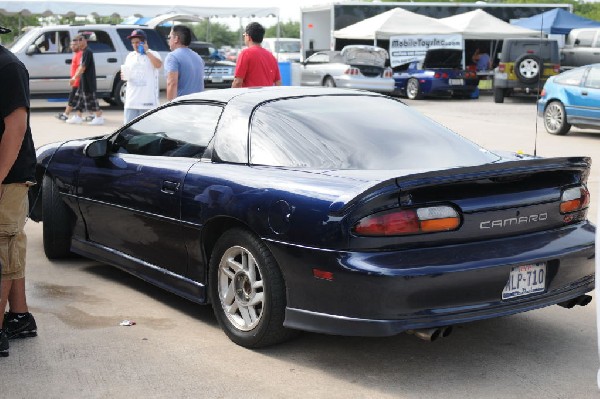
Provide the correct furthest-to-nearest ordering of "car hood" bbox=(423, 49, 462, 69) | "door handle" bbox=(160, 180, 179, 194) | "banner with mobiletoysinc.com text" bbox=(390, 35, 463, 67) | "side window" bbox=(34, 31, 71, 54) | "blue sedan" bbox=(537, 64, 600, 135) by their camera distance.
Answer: "banner with mobiletoysinc.com text" bbox=(390, 35, 463, 67), "car hood" bbox=(423, 49, 462, 69), "side window" bbox=(34, 31, 71, 54), "blue sedan" bbox=(537, 64, 600, 135), "door handle" bbox=(160, 180, 179, 194)

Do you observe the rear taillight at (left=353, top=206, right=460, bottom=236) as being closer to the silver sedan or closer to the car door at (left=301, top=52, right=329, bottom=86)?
the silver sedan

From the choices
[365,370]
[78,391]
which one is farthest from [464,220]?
[78,391]

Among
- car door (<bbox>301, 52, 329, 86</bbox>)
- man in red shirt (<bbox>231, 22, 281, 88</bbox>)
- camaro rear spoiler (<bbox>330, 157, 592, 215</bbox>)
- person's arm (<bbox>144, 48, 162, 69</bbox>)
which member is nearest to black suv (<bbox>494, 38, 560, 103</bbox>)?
car door (<bbox>301, 52, 329, 86</bbox>)

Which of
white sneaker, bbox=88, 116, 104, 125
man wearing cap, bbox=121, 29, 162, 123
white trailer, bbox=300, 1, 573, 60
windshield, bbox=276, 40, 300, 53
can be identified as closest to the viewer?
man wearing cap, bbox=121, 29, 162, 123

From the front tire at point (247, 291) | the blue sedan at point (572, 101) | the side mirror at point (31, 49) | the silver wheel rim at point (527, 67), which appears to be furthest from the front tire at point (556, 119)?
the front tire at point (247, 291)

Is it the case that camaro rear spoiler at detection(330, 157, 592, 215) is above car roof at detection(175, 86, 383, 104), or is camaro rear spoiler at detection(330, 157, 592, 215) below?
below

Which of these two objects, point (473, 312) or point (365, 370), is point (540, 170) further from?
point (365, 370)

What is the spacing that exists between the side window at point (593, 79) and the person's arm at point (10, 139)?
1362cm

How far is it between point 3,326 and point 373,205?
7.25 ft

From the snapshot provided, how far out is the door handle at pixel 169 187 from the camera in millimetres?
5441

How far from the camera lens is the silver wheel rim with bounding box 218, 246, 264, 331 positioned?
4.85 metres

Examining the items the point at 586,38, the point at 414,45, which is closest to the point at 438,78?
the point at 414,45

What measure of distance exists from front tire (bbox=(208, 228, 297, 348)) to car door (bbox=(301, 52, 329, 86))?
73.0 feet

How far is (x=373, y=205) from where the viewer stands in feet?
14.2
